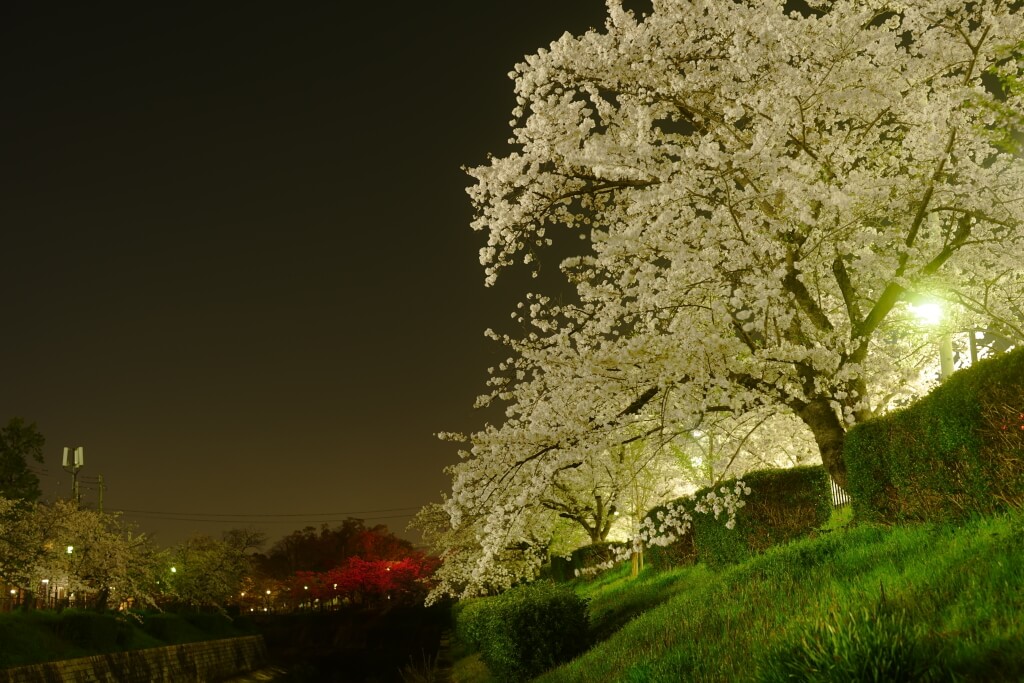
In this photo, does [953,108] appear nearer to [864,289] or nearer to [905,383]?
[864,289]

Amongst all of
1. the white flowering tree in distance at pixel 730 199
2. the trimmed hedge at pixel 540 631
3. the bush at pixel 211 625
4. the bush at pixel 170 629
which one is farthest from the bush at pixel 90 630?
the white flowering tree in distance at pixel 730 199

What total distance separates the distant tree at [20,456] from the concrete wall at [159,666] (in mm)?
14561

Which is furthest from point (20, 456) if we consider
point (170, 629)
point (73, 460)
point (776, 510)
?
point (776, 510)

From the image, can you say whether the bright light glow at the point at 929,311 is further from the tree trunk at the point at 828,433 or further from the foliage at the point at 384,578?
the foliage at the point at 384,578

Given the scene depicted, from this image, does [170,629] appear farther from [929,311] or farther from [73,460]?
[929,311]

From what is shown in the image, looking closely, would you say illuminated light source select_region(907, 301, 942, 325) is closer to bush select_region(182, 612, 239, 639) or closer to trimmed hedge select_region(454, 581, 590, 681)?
trimmed hedge select_region(454, 581, 590, 681)

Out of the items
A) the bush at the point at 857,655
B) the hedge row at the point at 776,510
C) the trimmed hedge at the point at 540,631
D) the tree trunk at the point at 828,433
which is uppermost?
the tree trunk at the point at 828,433

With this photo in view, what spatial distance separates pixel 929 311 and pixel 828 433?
505cm

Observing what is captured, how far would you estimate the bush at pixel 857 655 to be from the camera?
489 cm

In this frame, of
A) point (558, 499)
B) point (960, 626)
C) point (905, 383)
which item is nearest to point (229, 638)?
point (558, 499)

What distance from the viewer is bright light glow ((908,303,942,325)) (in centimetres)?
1531

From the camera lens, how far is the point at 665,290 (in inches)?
492

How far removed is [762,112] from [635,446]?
576 inches

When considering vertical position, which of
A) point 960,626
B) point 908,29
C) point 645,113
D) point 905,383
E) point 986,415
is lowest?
point 960,626
